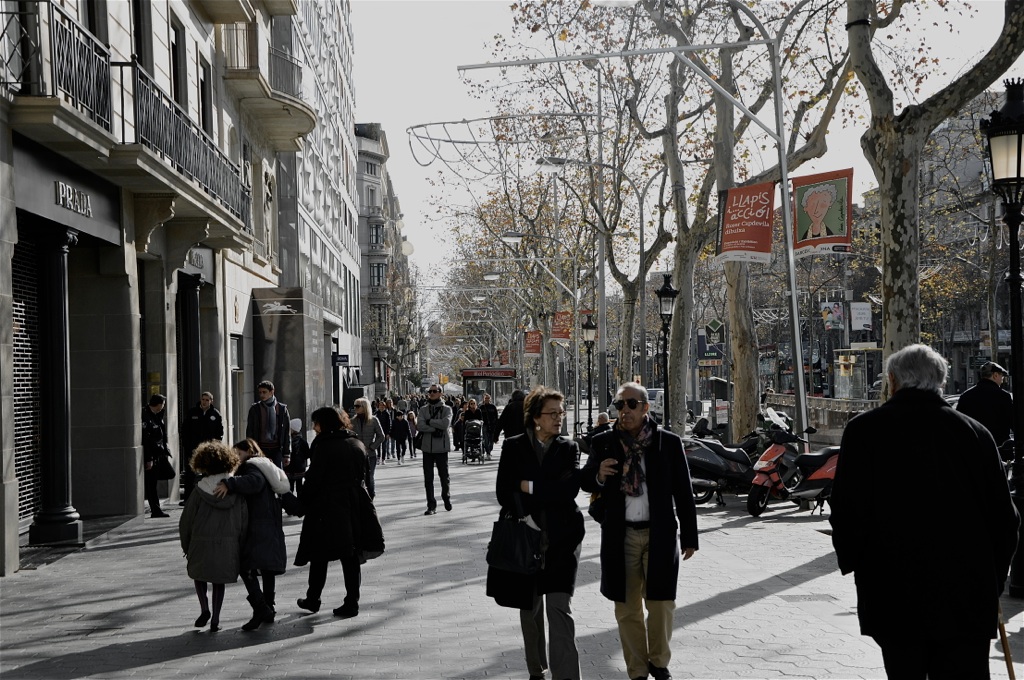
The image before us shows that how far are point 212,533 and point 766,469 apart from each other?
32.4 feet

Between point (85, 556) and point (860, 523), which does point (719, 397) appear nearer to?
point (85, 556)

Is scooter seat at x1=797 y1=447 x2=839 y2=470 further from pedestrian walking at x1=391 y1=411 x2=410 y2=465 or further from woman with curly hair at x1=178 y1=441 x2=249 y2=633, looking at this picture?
pedestrian walking at x1=391 y1=411 x2=410 y2=465

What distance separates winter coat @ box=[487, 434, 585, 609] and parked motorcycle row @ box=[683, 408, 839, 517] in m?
9.78

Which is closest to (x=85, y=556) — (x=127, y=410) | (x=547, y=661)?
(x=127, y=410)

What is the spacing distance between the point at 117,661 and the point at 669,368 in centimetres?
1990

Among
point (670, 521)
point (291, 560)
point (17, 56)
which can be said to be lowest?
point (291, 560)

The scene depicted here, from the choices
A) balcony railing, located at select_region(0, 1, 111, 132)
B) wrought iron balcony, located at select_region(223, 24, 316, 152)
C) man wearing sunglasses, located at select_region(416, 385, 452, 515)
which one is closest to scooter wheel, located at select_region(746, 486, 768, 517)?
man wearing sunglasses, located at select_region(416, 385, 452, 515)

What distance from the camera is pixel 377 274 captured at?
302 ft

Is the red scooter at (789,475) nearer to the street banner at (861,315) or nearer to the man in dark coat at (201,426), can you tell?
the man in dark coat at (201,426)

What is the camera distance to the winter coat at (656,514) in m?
6.22

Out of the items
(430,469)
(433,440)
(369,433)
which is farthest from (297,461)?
(430,469)

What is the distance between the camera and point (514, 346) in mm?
88062

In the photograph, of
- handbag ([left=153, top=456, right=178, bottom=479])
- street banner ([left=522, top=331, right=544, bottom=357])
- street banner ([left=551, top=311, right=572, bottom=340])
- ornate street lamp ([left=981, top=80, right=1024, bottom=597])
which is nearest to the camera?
ornate street lamp ([left=981, top=80, right=1024, bottom=597])

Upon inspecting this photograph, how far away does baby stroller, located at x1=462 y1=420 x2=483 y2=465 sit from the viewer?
33469 millimetres
